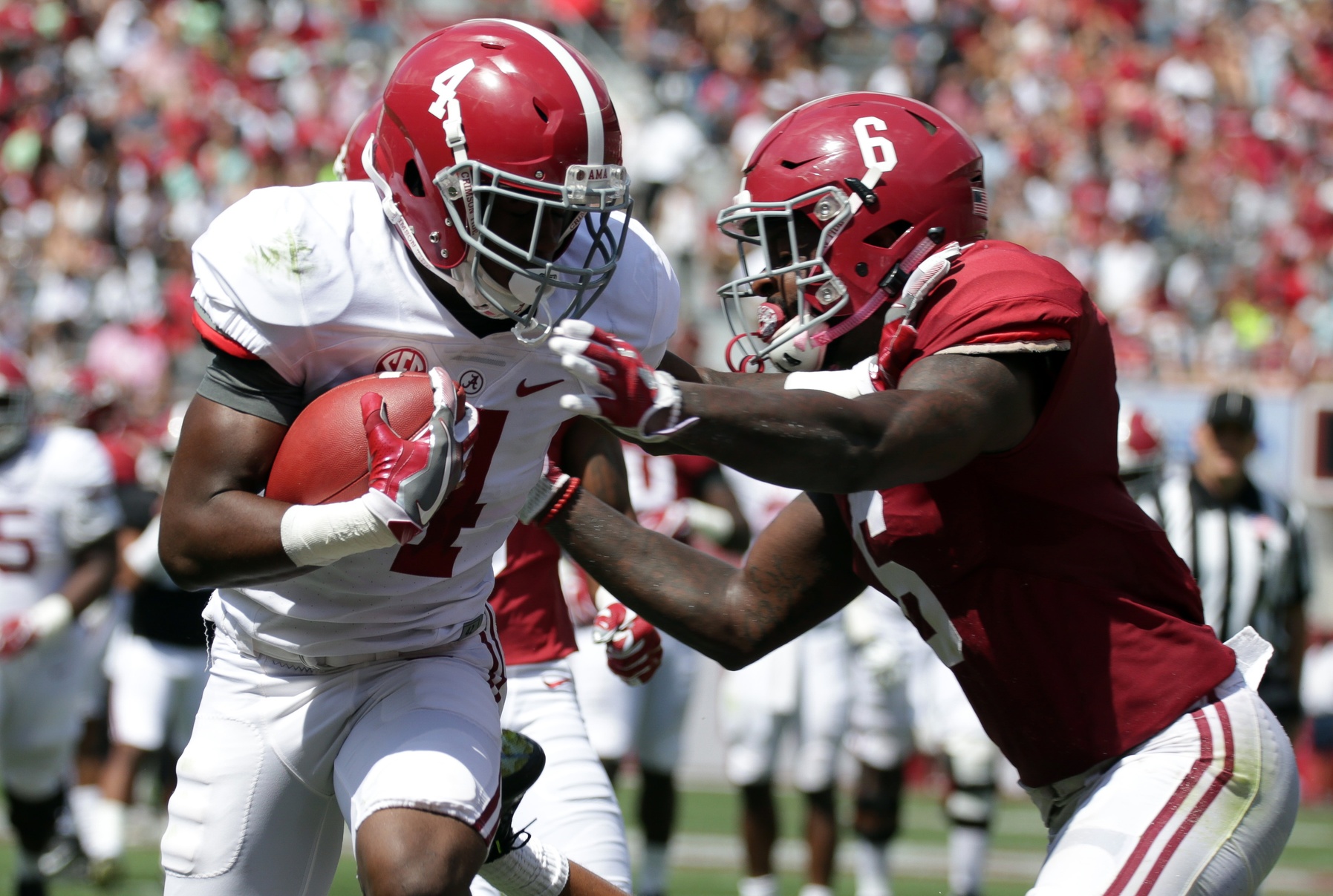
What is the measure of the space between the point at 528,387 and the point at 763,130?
11.3 meters

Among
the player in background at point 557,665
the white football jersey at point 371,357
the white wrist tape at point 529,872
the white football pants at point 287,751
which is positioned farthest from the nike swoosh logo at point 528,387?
the white wrist tape at point 529,872

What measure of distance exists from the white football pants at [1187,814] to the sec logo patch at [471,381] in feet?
3.97

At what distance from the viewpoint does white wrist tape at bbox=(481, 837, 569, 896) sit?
2.96 metres

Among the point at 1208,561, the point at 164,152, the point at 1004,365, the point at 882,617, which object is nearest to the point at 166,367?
the point at 164,152

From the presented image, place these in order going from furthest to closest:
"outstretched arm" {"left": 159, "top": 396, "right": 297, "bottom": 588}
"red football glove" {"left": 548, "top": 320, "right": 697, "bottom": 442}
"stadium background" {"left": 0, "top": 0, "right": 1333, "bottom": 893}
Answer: "stadium background" {"left": 0, "top": 0, "right": 1333, "bottom": 893} → "outstretched arm" {"left": 159, "top": 396, "right": 297, "bottom": 588} → "red football glove" {"left": 548, "top": 320, "right": 697, "bottom": 442}

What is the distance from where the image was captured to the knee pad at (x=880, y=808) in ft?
20.0

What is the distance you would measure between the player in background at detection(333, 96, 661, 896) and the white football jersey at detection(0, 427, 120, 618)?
2716 mm

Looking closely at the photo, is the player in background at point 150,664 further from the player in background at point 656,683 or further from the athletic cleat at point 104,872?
the player in background at point 656,683

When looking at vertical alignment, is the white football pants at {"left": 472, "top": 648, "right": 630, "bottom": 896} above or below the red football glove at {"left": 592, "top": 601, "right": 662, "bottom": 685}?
below

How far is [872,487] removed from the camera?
7.30 feet

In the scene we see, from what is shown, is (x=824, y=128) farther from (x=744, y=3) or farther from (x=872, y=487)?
(x=744, y=3)

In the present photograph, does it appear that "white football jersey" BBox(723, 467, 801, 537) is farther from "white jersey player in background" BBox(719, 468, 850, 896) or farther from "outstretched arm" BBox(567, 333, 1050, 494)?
"outstretched arm" BBox(567, 333, 1050, 494)

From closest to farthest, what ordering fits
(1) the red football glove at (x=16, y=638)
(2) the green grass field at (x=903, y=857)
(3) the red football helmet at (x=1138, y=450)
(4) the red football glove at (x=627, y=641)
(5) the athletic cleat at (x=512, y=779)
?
(5) the athletic cleat at (x=512, y=779) < (4) the red football glove at (x=627, y=641) < (3) the red football helmet at (x=1138, y=450) < (1) the red football glove at (x=16, y=638) < (2) the green grass field at (x=903, y=857)

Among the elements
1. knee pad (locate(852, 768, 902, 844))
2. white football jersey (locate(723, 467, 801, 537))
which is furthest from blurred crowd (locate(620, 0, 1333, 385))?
knee pad (locate(852, 768, 902, 844))
